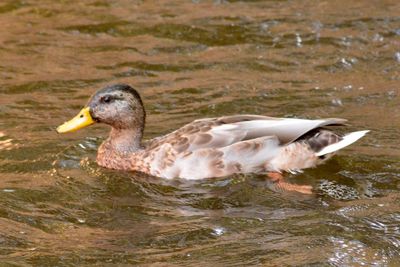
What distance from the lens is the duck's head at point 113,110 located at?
30.1ft

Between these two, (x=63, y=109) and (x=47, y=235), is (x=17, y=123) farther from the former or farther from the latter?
(x=47, y=235)

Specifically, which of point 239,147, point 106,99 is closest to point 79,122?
point 106,99

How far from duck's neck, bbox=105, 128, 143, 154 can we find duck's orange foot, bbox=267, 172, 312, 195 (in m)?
1.30

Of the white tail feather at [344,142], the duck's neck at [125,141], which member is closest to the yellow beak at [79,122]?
the duck's neck at [125,141]

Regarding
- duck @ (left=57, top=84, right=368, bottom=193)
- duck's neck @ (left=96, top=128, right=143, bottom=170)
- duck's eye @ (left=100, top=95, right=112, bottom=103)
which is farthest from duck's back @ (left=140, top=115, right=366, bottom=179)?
duck's eye @ (left=100, top=95, right=112, bottom=103)

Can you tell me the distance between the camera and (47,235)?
752 centimetres

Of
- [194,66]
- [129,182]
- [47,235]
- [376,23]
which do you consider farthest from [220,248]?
[376,23]

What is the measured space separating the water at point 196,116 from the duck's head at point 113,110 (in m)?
0.37

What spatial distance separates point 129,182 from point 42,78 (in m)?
2.93

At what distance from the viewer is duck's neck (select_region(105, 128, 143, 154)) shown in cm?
927

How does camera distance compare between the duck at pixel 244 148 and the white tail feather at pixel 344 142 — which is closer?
the white tail feather at pixel 344 142

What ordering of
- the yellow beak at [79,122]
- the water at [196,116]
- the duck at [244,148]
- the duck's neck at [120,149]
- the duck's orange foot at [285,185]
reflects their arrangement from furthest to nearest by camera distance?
the duck's neck at [120,149]
the yellow beak at [79,122]
the duck at [244,148]
the duck's orange foot at [285,185]
the water at [196,116]

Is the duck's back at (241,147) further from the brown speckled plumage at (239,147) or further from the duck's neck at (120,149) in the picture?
the duck's neck at (120,149)

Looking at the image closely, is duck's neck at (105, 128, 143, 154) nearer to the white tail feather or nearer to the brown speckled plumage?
the brown speckled plumage
